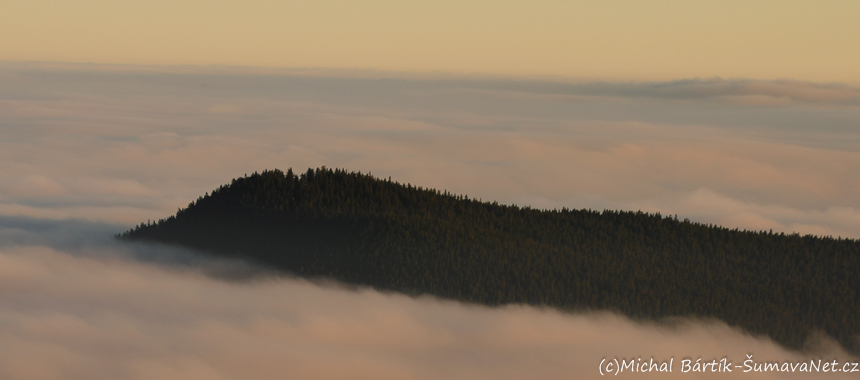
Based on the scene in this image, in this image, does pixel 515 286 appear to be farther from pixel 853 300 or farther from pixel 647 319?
pixel 853 300

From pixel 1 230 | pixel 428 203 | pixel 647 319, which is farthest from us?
pixel 1 230

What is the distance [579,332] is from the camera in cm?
7856

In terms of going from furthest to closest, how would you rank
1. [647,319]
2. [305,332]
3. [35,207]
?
[35,207], [647,319], [305,332]

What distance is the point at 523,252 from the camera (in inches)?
3836

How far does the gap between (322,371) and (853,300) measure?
61.9 metres

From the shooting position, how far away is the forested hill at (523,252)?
88.3 m

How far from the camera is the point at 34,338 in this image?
66.2 metres

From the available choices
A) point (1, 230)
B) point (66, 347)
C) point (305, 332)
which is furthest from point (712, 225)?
point (1, 230)

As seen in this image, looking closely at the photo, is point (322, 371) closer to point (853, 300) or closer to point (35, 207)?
point (853, 300)

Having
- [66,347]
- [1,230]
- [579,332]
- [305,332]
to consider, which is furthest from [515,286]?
[1,230]

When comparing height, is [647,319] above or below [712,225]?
below

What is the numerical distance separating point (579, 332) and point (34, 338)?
44024 millimetres

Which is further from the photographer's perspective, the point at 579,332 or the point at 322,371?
the point at 579,332

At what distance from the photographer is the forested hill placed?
88.3 metres
